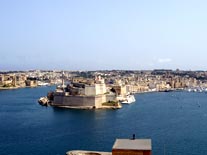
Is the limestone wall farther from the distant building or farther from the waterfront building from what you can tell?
the distant building

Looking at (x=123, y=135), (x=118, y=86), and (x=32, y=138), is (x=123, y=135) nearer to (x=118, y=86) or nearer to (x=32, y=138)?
(x=32, y=138)

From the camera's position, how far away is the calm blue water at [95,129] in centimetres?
1212

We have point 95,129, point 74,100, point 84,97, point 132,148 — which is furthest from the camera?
point 74,100

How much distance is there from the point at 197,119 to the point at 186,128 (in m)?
2.84

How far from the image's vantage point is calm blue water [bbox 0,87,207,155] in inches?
477

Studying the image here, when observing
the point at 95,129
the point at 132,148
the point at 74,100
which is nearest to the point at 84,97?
the point at 74,100

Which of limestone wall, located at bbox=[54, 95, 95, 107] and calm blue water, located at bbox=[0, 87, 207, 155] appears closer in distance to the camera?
calm blue water, located at bbox=[0, 87, 207, 155]

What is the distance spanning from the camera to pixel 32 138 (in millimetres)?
13602

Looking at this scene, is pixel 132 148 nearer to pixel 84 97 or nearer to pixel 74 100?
pixel 84 97

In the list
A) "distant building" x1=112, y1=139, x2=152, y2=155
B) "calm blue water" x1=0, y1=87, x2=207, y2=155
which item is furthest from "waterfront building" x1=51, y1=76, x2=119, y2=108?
"distant building" x1=112, y1=139, x2=152, y2=155

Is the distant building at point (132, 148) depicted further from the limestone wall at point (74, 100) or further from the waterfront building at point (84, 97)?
the limestone wall at point (74, 100)

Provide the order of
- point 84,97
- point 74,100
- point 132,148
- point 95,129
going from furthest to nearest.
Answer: point 74,100 → point 84,97 → point 95,129 → point 132,148

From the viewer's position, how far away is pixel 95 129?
51.5ft

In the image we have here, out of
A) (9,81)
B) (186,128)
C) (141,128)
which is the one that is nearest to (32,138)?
(141,128)
